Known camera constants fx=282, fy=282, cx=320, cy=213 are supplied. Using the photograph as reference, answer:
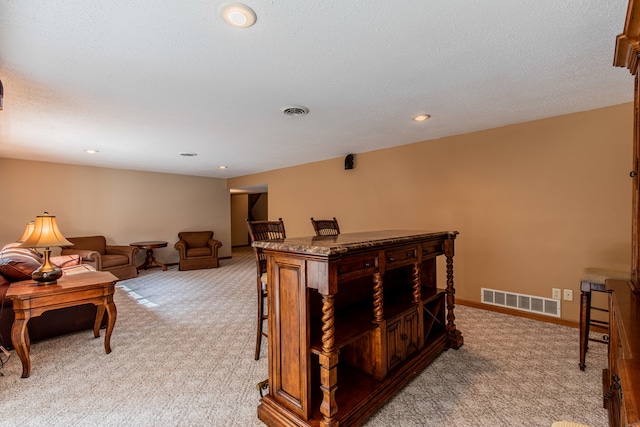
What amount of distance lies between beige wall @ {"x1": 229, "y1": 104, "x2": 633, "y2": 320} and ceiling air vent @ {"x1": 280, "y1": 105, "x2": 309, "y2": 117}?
6.43 ft

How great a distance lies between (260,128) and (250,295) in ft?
7.84

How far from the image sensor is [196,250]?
20.3 ft

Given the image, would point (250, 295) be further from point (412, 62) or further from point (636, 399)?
point (636, 399)

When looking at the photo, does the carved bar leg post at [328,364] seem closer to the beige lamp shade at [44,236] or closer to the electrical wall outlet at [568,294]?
the beige lamp shade at [44,236]

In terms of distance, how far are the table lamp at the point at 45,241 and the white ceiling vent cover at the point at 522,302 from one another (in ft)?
14.3

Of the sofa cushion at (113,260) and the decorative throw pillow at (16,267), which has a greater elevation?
the decorative throw pillow at (16,267)

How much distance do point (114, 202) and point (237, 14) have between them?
608 centimetres

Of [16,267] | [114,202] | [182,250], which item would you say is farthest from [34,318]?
[114,202]

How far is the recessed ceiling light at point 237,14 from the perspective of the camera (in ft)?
4.48

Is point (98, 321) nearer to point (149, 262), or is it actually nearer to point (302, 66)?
point (302, 66)

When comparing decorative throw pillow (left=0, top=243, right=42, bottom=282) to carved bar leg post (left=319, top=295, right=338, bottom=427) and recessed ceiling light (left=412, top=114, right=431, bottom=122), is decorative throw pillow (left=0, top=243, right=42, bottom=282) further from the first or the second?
recessed ceiling light (left=412, top=114, right=431, bottom=122)

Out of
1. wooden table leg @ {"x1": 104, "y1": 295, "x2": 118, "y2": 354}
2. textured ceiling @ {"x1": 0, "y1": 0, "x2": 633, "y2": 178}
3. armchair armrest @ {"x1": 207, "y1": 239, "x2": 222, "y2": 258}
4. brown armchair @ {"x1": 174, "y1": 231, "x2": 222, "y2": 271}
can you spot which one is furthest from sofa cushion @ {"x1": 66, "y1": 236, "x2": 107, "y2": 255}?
wooden table leg @ {"x1": 104, "y1": 295, "x2": 118, "y2": 354}

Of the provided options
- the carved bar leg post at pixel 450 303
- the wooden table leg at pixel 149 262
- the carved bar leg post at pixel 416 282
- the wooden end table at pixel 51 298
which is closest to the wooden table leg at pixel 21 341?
the wooden end table at pixel 51 298

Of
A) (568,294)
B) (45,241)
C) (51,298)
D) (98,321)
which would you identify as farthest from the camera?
(568,294)
